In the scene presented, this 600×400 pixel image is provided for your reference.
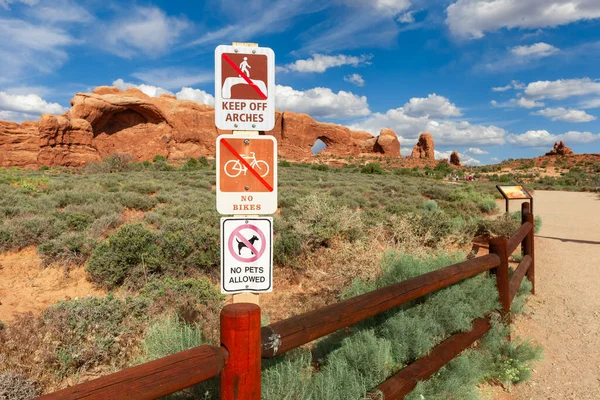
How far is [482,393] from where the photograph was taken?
11.3 ft

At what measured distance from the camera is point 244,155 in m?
1.98

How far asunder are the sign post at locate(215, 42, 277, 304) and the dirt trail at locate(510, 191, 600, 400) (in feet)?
10.1

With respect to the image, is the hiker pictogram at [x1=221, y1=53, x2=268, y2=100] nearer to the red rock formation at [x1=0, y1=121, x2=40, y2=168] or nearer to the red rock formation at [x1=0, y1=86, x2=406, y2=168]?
the red rock formation at [x1=0, y1=86, x2=406, y2=168]

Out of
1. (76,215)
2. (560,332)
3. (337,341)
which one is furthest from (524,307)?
(76,215)

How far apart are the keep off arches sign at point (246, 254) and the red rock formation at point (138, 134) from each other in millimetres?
41812

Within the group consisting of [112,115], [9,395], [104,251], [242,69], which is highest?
[112,115]

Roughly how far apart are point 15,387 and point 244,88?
296cm

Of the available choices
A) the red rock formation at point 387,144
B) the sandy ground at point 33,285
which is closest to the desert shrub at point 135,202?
the sandy ground at point 33,285

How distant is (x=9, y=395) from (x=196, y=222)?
5184mm

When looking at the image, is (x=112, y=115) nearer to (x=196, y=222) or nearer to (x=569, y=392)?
(x=196, y=222)

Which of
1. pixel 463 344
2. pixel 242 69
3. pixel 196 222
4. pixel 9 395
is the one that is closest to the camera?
pixel 242 69

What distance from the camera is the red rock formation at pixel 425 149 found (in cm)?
7769

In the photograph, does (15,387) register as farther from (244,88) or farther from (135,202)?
(135,202)

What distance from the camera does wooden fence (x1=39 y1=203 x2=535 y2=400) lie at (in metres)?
1.37
